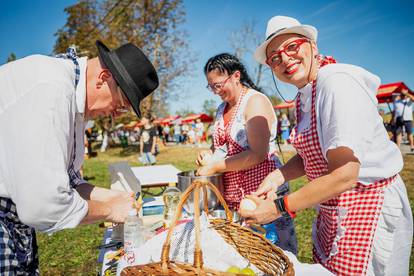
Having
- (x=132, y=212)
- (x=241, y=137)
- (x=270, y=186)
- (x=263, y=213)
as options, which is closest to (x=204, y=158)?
(x=241, y=137)

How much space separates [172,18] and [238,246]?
63.9 ft

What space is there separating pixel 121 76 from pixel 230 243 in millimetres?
978

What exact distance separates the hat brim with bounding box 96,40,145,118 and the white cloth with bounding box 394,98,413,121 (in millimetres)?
10775

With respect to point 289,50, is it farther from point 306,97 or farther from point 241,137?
point 241,137

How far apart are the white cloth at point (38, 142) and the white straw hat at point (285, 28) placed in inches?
40.9

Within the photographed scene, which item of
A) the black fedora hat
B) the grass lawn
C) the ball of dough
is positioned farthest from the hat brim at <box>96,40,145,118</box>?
the grass lawn

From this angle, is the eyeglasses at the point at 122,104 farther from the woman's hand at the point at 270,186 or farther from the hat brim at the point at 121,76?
the woman's hand at the point at 270,186

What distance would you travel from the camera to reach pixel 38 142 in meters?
0.94

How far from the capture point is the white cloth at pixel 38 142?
37.3 inches

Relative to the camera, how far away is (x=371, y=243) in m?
1.29

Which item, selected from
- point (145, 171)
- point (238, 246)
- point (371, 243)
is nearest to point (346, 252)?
point (371, 243)

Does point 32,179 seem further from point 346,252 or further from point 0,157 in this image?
point 346,252

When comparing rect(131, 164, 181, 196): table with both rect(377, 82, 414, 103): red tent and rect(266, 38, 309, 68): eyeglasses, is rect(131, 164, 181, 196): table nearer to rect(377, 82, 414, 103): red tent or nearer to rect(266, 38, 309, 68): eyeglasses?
rect(266, 38, 309, 68): eyeglasses

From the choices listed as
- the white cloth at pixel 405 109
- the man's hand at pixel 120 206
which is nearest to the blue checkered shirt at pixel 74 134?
the man's hand at pixel 120 206
